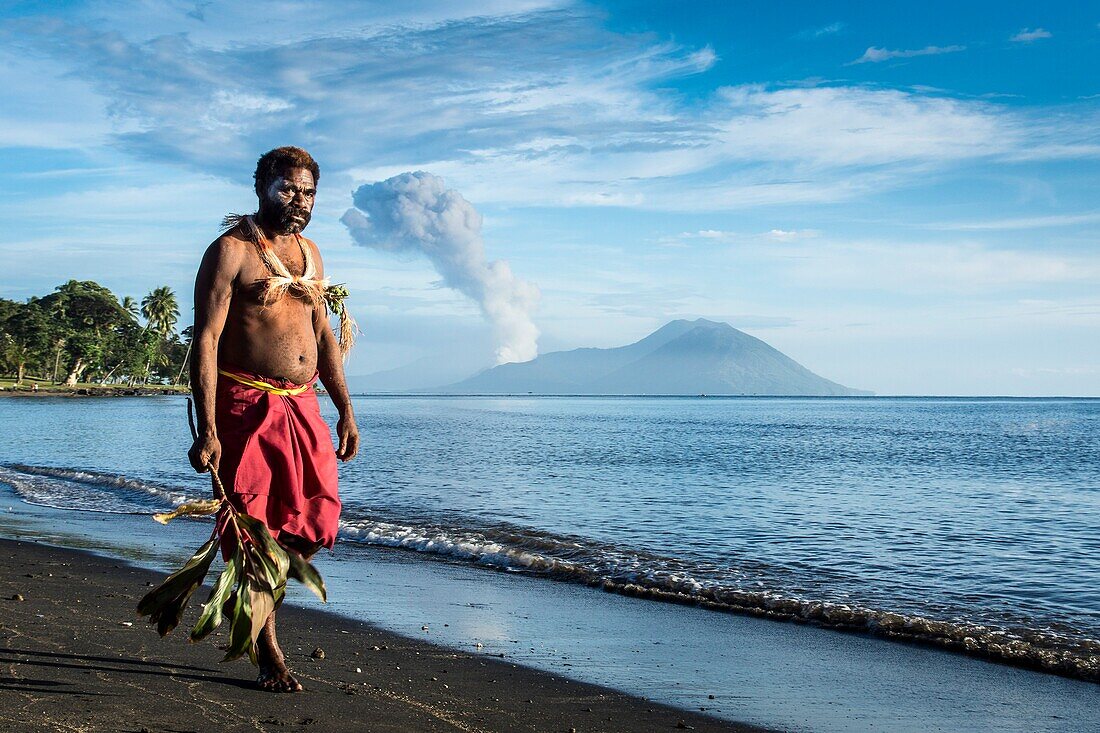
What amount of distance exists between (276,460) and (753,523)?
10.9 m

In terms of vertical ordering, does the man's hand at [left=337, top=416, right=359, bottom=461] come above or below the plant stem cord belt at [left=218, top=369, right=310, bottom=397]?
below

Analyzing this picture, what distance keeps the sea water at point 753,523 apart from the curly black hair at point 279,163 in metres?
5.29

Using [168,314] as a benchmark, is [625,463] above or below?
below

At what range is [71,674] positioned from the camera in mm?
4770

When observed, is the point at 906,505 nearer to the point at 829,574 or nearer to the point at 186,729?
the point at 829,574

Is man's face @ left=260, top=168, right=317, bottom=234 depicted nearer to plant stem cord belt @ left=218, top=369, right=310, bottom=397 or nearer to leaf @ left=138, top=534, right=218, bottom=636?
plant stem cord belt @ left=218, top=369, right=310, bottom=397

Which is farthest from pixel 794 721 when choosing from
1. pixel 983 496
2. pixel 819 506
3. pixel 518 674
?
pixel 983 496

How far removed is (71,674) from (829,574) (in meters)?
7.41

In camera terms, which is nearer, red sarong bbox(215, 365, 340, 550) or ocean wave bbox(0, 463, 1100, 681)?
red sarong bbox(215, 365, 340, 550)

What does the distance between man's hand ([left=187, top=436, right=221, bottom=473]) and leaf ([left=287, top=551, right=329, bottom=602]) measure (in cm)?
54

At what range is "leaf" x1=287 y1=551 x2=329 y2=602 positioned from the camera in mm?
4258

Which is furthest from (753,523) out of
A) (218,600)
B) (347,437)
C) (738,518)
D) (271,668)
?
(218,600)

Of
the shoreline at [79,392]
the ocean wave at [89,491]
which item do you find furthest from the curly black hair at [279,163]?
the shoreline at [79,392]

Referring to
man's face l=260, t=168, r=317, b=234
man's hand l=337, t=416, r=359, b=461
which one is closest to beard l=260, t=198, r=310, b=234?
man's face l=260, t=168, r=317, b=234
